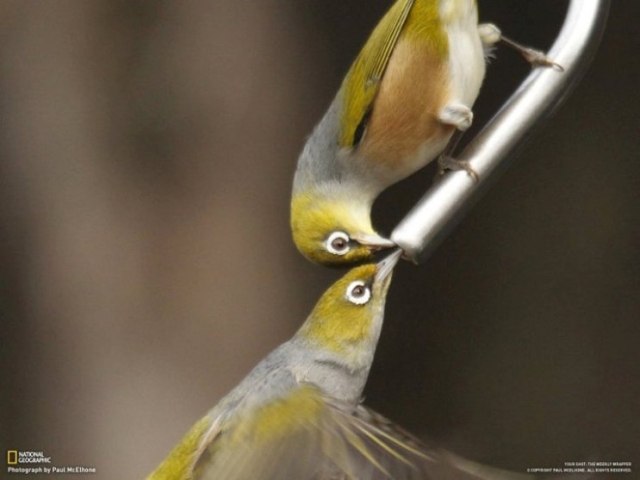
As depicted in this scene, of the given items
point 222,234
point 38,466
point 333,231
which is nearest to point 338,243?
point 333,231

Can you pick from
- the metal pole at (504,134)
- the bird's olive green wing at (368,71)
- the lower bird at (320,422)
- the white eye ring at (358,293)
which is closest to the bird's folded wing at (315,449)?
the lower bird at (320,422)

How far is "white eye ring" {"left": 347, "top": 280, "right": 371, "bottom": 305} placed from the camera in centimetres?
129

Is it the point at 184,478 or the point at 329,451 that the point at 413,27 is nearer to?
the point at 329,451

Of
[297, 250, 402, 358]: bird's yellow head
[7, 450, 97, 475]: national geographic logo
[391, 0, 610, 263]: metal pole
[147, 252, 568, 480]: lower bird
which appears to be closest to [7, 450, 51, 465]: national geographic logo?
[7, 450, 97, 475]: national geographic logo

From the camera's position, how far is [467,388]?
55.2 inches

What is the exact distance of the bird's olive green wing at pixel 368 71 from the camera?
136 cm

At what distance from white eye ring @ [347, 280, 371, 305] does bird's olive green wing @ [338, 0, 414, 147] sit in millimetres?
228

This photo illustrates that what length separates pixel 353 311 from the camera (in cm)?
130

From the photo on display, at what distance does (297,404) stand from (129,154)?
439 millimetres

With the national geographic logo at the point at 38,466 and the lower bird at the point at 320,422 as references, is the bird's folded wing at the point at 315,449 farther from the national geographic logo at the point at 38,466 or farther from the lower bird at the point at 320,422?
the national geographic logo at the point at 38,466

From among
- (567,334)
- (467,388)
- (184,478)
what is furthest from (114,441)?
(567,334)

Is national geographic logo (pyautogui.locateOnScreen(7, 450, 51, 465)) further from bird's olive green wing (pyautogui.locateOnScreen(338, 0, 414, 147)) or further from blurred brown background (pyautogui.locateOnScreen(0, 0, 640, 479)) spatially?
bird's olive green wing (pyautogui.locateOnScreen(338, 0, 414, 147))

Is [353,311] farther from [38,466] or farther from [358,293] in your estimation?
[38,466]

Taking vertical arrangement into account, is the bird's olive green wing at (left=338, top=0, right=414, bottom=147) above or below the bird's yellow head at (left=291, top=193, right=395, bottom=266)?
above
